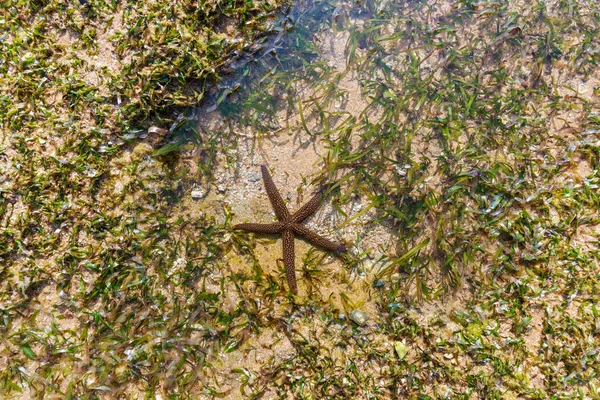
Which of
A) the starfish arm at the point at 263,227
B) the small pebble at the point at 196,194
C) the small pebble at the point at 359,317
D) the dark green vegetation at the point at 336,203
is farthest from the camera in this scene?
the small pebble at the point at 196,194

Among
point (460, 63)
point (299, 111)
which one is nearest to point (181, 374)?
point (299, 111)

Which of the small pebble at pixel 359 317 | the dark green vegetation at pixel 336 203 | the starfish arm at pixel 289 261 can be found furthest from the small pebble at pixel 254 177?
the small pebble at pixel 359 317

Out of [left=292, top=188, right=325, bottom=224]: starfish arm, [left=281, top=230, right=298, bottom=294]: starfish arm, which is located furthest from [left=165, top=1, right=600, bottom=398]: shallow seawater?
[left=292, top=188, right=325, bottom=224]: starfish arm

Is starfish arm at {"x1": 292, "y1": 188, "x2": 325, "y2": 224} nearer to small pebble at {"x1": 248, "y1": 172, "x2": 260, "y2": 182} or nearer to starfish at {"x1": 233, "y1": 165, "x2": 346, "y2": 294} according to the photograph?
starfish at {"x1": 233, "y1": 165, "x2": 346, "y2": 294}

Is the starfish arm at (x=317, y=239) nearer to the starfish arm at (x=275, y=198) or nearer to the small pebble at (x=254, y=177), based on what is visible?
the starfish arm at (x=275, y=198)

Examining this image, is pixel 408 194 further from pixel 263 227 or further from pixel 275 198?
pixel 263 227

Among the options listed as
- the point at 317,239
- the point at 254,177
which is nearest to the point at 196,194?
the point at 254,177
